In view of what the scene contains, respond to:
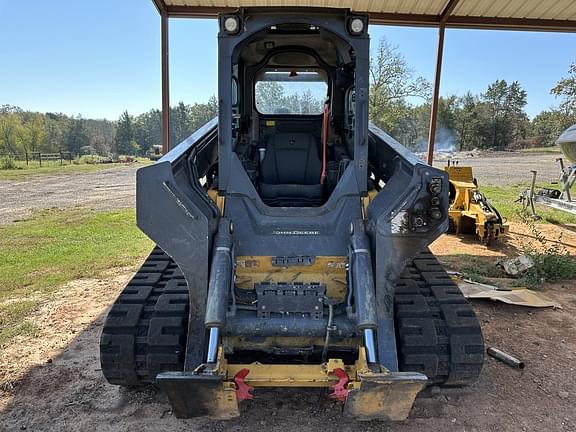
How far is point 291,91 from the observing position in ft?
17.7

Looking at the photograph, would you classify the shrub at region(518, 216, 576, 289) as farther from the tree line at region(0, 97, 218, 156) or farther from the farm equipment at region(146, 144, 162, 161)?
the tree line at region(0, 97, 218, 156)

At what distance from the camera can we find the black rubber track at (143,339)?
11.1 ft

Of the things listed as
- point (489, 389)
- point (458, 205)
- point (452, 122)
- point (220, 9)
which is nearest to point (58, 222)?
point (220, 9)

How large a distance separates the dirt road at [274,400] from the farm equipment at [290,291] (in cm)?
24

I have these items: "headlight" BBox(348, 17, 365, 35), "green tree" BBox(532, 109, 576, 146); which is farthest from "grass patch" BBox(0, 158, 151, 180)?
"green tree" BBox(532, 109, 576, 146)

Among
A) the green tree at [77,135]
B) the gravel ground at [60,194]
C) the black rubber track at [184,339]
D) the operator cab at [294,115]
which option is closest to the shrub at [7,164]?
the gravel ground at [60,194]

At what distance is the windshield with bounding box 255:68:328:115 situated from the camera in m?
5.30

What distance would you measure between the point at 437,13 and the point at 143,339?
323 inches

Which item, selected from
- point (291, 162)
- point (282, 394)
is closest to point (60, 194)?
point (291, 162)

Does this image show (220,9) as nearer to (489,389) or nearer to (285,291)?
(285,291)

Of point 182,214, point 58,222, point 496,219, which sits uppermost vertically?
point 182,214

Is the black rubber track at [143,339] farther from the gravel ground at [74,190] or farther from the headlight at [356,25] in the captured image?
the gravel ground at [74,190]

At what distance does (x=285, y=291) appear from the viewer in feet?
11.2

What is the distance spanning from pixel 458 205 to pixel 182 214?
291 inches
